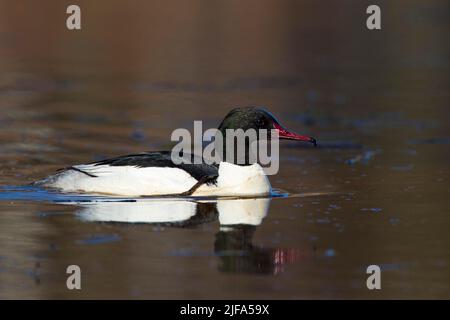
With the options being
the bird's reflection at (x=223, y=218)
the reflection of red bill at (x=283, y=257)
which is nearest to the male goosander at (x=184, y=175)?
the bird's reflection at (x=223, y=218)

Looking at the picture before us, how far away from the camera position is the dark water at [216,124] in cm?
909

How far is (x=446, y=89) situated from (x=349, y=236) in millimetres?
12732

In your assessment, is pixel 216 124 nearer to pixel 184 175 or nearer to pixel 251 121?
pixel 251 121

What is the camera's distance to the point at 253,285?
343 inches

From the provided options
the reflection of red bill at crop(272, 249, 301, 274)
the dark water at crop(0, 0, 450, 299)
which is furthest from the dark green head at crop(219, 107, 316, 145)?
the reflection of red bill at crop(272, 249, 301, 274)

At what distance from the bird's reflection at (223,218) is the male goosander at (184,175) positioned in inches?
8.0

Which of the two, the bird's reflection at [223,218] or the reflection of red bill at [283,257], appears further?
the bird's reflection at [223,218]

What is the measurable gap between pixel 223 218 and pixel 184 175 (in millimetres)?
1256

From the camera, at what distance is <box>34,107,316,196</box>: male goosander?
1239 centimetres

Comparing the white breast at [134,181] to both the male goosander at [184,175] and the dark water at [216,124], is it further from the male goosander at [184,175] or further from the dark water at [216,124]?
the dark water at [216,124]

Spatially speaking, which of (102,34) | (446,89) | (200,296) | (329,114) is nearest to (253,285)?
(200,296)

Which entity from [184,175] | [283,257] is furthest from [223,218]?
[283,257]

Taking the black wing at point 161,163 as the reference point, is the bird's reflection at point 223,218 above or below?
below

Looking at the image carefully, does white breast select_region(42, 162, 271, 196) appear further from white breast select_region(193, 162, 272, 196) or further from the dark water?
the dark water
